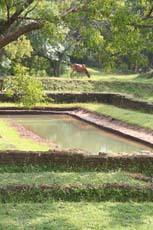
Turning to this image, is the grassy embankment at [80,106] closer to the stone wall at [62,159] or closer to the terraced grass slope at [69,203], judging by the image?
the stone wall at [62,159]

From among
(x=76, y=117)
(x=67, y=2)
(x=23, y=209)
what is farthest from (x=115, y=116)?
(x=23, y=209)

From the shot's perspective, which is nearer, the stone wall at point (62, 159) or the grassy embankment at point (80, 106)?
the stone wall at point (62, 159)

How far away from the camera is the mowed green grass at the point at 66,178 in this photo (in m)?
7.93

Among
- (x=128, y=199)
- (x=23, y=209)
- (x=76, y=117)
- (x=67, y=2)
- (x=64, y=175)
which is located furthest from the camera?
(x=76, y=117)

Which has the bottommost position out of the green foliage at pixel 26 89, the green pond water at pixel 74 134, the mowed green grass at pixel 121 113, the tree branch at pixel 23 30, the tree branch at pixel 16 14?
the green pond water at pixel 74 134

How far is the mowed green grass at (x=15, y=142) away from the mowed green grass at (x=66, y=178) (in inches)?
157

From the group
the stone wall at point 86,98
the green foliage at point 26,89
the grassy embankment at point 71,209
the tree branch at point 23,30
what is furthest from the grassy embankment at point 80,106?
the grassy embankment at point 71,209

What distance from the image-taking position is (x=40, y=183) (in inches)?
307

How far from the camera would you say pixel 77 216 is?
6.64 meters

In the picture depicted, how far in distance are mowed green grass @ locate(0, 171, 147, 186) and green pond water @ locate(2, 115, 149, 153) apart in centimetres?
694

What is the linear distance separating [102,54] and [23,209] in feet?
16.2

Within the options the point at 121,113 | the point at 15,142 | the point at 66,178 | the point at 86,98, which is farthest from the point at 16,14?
the point at 86,98

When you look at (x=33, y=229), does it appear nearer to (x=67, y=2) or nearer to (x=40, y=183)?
(x=40, y=183)

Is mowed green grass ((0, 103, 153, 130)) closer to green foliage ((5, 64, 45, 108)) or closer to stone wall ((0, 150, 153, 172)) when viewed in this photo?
green foliage ((5, 64, 45, 108))
